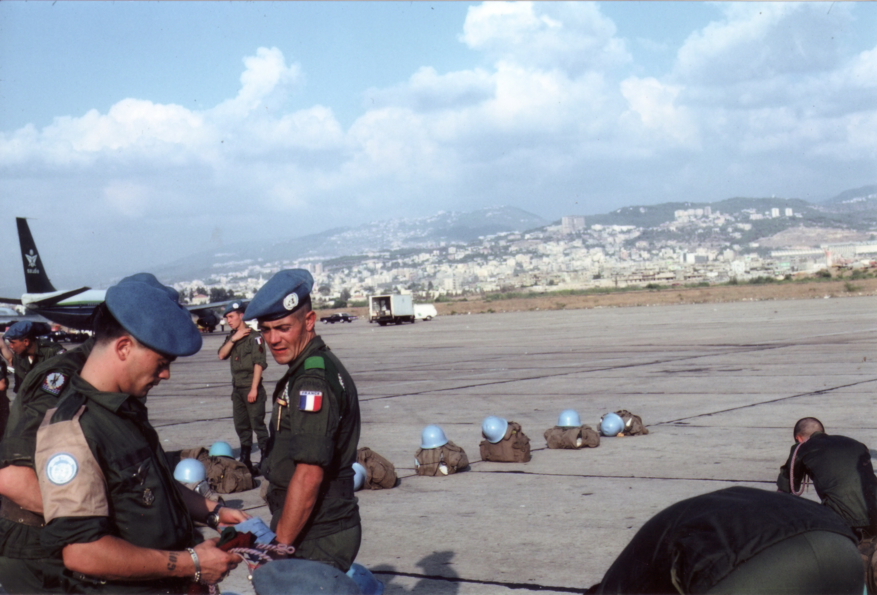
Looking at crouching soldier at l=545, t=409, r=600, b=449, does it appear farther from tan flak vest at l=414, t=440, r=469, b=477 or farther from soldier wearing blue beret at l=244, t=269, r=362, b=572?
soldier wearing blue beret at l=244, t=269, r=362, b=572

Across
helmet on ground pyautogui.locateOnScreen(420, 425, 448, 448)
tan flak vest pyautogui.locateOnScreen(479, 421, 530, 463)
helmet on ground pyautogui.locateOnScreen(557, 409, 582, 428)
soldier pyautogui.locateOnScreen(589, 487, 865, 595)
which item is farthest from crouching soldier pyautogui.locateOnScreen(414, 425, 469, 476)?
soldier pyautogui.locateOnScreen(589, 487, 865, 595)

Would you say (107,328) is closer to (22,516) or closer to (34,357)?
(22,516)

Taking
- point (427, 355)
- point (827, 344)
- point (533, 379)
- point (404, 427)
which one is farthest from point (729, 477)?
point (427, 355)

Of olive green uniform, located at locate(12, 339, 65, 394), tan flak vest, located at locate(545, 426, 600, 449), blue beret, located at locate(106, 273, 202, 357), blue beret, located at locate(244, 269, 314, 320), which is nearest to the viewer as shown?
blue beret, located at locate(106, 273, 202, 357)

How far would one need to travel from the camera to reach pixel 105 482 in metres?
2.48

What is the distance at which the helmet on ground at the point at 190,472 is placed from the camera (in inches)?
292

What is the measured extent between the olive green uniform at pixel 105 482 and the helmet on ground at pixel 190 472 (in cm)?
495

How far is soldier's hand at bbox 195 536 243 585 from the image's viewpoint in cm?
262

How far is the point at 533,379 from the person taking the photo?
63.0ft

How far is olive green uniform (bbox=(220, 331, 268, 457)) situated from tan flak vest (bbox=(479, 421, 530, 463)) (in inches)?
108

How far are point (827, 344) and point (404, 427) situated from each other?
54.8 ft

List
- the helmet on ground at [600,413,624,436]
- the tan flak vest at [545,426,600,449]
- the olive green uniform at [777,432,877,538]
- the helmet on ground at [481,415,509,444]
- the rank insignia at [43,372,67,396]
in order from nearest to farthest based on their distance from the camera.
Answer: the rank insignia at [43,372,67,396], the olive green uniform at [777,432,877,538], the helmet on ground at [481,415,509,444], the tan flak vest at [545,426,600,449], the helmet on ground at [600,413,624,436]

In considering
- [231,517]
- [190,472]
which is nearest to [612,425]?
[190,472]

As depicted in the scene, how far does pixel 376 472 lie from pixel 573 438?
2.94 meters
